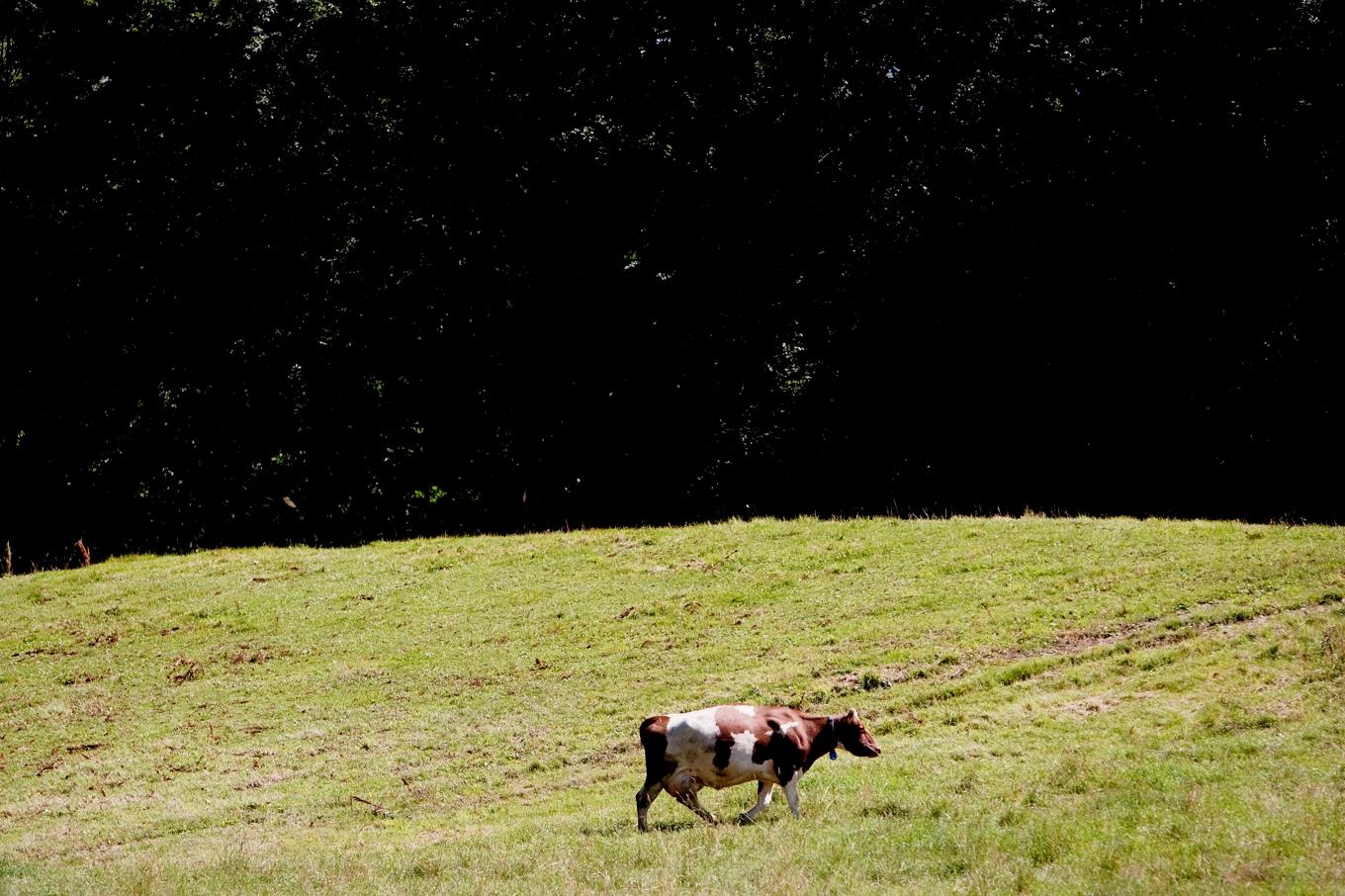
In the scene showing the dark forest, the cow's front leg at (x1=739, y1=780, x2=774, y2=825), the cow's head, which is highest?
the dark forest

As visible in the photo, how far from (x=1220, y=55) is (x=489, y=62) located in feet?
90.3

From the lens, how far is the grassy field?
1408 centimetres

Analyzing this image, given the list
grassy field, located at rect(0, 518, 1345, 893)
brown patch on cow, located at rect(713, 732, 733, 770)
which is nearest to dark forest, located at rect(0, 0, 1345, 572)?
grassy field, located at rect(0, 518, 1345, 893)

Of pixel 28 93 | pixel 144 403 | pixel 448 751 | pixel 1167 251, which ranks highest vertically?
pixel 28 93

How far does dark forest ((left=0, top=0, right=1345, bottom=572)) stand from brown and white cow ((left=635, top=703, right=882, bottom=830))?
30.8 meters

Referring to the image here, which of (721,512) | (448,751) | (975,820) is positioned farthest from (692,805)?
(721,512)

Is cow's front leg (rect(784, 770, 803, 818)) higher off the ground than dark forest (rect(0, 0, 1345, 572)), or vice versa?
dark forest (rect(0, 0, 1345, 572))

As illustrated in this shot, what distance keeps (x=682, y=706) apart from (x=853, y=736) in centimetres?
666

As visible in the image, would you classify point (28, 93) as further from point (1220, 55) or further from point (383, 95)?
point (1220, 55)

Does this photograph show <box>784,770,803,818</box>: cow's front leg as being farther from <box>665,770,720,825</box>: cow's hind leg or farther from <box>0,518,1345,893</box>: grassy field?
<box>665,770,720,825</box>: cow's hind leg

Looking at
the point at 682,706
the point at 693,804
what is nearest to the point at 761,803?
the point at 693,804

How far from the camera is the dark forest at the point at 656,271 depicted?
46.0 meters

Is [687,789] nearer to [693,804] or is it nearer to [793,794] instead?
[693,804]

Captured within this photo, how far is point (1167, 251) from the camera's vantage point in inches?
1887
